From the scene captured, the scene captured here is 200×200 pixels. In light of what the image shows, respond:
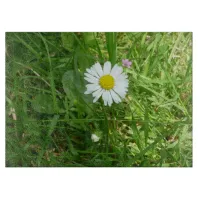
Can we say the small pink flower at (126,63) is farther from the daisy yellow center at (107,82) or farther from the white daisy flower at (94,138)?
the white daisy flower at (94,138)

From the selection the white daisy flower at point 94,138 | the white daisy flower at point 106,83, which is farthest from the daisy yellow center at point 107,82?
the white daisy flower at point 94,138

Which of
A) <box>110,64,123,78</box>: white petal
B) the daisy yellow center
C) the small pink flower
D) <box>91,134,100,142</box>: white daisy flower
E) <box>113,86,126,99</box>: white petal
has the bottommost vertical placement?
<box>91,134,100,142</box>: white daisy flower

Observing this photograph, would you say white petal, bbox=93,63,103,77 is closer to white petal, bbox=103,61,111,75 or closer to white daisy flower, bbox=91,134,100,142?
white petal, bbox=103,61,111,75

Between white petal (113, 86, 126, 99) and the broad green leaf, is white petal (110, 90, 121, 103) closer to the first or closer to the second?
white petal (113, 86, 126, 99)

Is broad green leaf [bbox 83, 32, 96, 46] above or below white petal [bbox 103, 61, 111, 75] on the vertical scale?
above

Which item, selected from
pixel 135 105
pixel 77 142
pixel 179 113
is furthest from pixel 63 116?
pixel 179 113

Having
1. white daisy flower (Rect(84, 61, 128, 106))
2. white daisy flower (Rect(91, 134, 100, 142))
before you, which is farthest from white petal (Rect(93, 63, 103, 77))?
white daisy flower (Rect(91, 134, 100, 142))

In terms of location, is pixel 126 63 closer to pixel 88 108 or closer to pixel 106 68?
pixel 106 68

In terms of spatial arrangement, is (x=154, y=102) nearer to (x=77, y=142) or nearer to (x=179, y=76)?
(x=179, y=76)
